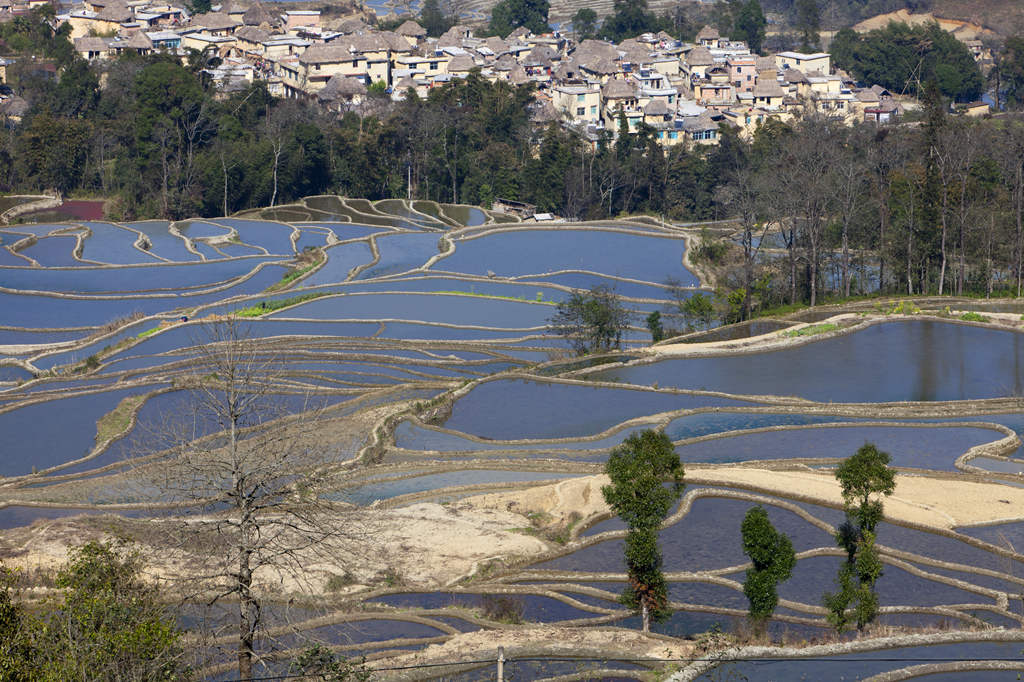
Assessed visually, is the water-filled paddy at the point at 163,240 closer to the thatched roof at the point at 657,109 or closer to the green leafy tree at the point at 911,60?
the thatched roof at the point at 657,109

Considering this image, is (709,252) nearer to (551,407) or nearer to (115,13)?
(551,407)

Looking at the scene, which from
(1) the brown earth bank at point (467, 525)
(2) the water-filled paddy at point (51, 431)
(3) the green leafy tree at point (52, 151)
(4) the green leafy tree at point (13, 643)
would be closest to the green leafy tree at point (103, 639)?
(4) the green leafy tree at point (13, 643)

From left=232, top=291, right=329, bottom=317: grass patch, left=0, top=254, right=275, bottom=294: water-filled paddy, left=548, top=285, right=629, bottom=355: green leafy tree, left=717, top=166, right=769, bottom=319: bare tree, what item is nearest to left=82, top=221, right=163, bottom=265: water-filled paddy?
left=0, top=254, right=275, bottom=294: water-filled paddy

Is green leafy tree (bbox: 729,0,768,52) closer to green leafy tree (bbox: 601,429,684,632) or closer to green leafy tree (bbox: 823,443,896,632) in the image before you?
green leafy tree (bbox: 823,443,896,632)

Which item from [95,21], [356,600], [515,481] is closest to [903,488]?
[515,481]

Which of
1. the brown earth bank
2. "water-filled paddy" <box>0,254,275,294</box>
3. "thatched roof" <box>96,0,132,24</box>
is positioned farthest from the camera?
"thatched roof" <box>96,0,132,24</box>
